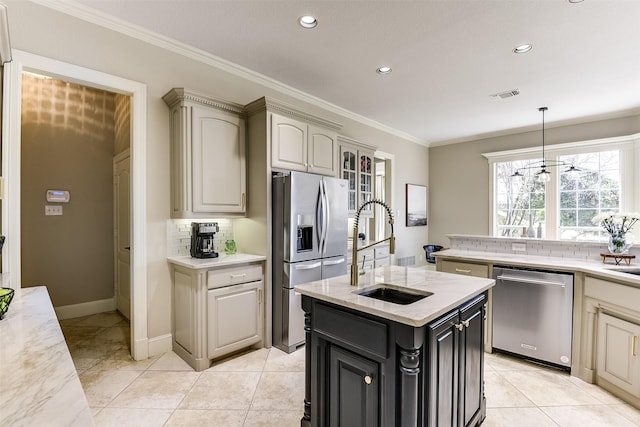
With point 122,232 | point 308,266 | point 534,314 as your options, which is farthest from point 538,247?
point 122,232

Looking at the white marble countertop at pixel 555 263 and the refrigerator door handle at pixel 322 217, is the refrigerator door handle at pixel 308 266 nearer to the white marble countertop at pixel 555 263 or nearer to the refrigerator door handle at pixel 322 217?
the refrigerator door handle at pixel 322 217

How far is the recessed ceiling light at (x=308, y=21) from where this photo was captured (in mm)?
2412

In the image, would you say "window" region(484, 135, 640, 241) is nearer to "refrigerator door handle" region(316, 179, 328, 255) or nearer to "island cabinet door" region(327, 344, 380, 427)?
"refrigerator door handle" region(316, 179, 328, 255)

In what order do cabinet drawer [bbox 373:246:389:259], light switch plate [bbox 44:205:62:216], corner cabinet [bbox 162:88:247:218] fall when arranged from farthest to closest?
cabinet drawer [bbox 373:246:389:259] → light switch plate [bbox 44:205:62:216] → corner cabinet [bbox 162:88:247:218]

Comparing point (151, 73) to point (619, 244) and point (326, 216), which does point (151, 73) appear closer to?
point (326, 216)

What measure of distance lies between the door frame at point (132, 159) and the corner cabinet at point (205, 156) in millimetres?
254

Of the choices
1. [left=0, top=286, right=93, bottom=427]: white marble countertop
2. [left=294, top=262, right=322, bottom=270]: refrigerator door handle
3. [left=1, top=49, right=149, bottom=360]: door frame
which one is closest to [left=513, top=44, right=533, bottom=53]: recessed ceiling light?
[left=294, top=262, right=322, bottom=270]: refrigerator door handle

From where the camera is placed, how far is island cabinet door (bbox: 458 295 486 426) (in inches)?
64.7

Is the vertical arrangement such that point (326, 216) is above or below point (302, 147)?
below

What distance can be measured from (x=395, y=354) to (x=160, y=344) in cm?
234

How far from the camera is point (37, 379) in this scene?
2.49 feet

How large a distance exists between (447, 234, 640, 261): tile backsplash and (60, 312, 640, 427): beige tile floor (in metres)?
1.04

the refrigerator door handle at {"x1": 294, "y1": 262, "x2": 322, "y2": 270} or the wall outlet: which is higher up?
the wall outlet

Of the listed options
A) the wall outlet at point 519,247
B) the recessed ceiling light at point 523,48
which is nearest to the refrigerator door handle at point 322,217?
the wall outlet at point 519,247
